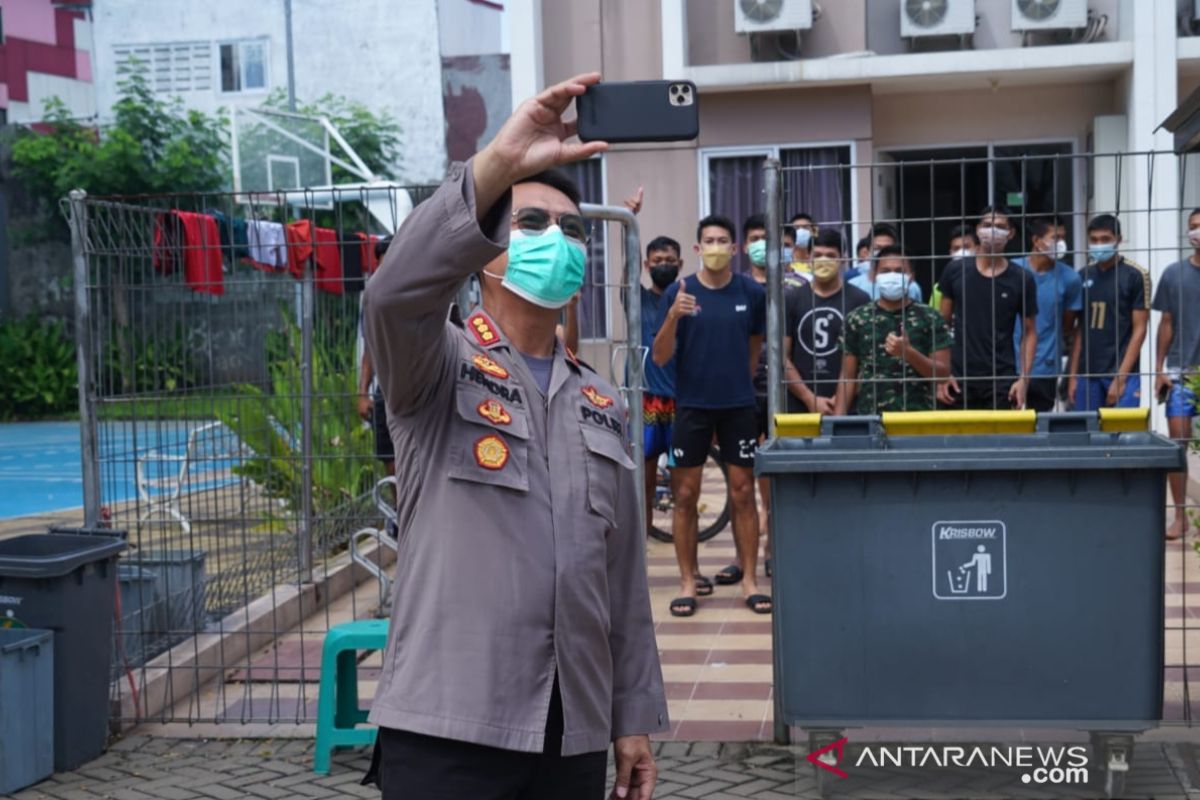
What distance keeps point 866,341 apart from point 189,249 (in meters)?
3.00

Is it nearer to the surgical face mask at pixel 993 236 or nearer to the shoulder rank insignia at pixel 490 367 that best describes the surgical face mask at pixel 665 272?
the surgical face mask at pixel 993 236

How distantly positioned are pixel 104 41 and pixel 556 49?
1832 cm

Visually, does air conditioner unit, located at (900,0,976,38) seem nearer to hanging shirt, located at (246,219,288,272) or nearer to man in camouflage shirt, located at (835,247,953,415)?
man in camouflage shirt, located at (835,247,953,415)

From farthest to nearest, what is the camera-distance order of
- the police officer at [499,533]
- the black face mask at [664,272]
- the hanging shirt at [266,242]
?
1. the black face mask at [664,272]
2. the hanging shirt at [266,242]
3. the police officer at [499,533]

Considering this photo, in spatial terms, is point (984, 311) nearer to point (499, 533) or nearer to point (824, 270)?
point (824, 270)

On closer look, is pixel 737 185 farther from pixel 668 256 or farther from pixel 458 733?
pixel 458 733

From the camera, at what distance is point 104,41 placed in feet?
103

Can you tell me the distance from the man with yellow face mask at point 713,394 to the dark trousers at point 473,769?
204 inches

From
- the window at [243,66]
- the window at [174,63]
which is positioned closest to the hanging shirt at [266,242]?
the window at [243,66]

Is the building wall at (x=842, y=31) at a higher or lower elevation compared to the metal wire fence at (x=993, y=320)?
higher

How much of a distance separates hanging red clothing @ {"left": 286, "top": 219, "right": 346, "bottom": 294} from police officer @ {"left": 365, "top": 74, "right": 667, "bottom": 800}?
151 inches

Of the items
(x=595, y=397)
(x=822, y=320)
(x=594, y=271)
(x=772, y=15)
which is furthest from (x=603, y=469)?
(x=772, y=15)

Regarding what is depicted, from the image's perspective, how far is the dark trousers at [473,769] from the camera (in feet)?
8.42

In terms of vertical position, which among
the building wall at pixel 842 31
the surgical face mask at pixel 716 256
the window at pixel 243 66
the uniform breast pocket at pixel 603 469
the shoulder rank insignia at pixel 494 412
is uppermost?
the window at pixel 243 66
